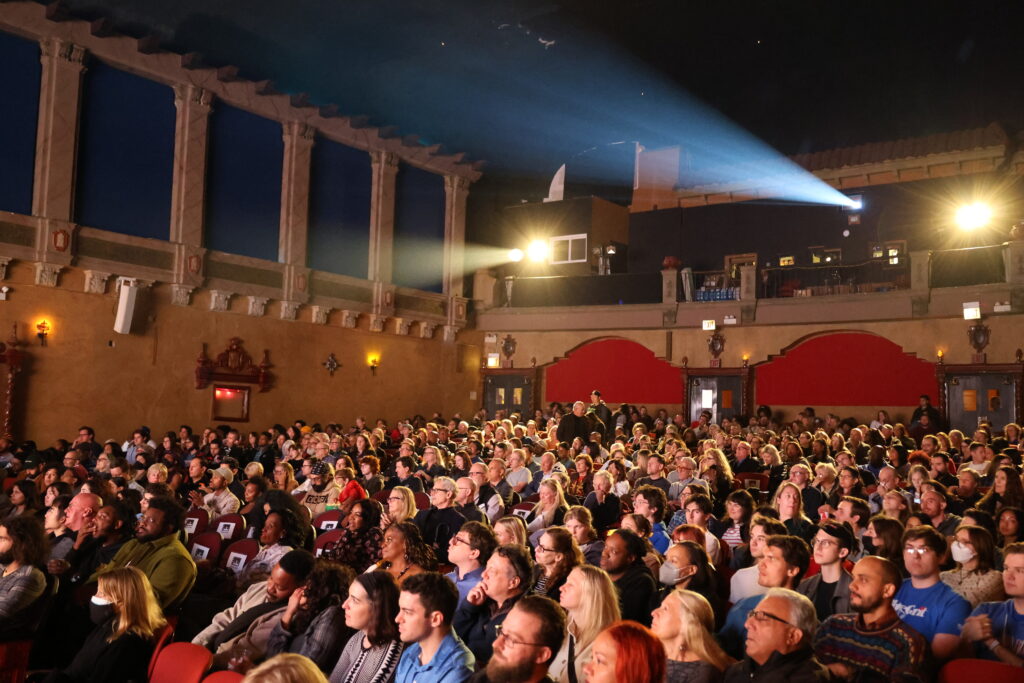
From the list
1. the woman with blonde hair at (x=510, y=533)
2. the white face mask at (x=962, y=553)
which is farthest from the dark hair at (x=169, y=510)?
the white face mask at (x=962, y=553)

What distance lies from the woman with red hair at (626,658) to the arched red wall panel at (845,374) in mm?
14750

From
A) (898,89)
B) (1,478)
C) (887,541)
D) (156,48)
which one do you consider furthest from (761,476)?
(898,89)

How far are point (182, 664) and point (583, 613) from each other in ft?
5.06

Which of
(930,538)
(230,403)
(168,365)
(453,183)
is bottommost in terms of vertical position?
(930,538)

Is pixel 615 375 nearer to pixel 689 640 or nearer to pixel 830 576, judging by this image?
pixel 830 576

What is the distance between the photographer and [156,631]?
11.6 feet

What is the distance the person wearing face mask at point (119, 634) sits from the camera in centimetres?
338

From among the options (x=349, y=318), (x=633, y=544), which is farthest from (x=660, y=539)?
(x=349, y=318)

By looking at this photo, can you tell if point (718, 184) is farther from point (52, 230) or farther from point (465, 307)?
point (52, 230)

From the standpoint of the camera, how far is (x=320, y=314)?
1634cm

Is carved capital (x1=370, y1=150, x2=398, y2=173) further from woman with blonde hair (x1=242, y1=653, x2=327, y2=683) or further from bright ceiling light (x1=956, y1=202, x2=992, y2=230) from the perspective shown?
woman with blonde hair (x1=242, y1=653, x2=327, y2=683)

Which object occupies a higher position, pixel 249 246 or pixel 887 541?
pixel 249 246

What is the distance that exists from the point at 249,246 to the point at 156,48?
142 inches

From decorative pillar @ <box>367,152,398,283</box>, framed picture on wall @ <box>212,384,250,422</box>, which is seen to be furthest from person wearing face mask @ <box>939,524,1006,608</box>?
decorative pillar @ <box>367,152,398,283</box>
